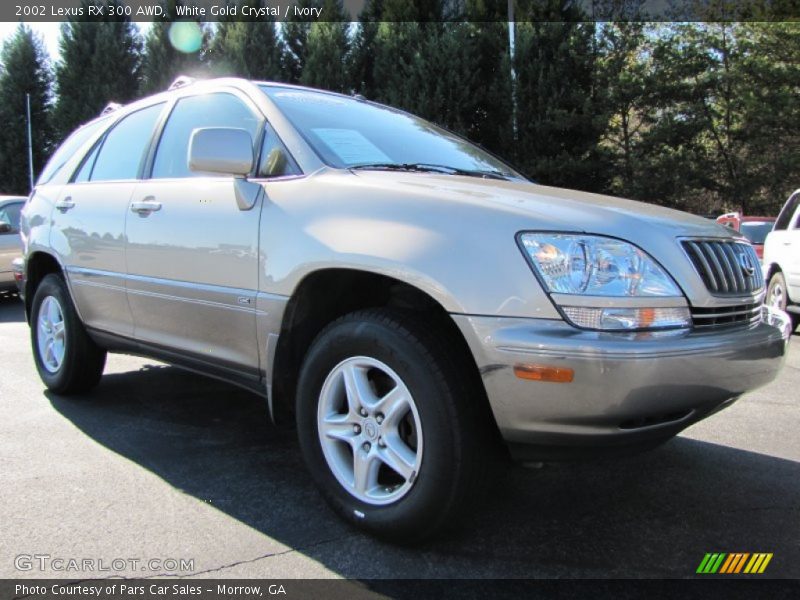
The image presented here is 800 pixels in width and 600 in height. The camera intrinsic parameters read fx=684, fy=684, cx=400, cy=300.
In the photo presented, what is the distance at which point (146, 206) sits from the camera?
11.4ft

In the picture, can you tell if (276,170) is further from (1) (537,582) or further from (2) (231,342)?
(1) (537,582)

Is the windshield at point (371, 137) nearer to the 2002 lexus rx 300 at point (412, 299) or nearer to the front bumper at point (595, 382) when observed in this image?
the 2002 lexus rx 300 at point (412, 299)

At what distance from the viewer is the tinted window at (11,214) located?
985 centimetres

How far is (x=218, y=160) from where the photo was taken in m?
2.85

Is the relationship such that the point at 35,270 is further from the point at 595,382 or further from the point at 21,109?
the point at 21,109

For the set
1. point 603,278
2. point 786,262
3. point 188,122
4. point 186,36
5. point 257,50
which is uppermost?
point 186,36

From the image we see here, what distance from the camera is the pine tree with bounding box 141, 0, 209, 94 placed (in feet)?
91.8

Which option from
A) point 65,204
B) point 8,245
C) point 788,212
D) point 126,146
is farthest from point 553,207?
point 8,245

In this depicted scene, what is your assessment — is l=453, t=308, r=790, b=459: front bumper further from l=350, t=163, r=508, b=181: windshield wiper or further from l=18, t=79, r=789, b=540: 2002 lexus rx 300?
l=350, t=163, r=508, b=181: windshield wiper

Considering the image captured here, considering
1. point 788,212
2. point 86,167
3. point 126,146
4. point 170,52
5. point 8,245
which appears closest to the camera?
point 126,146

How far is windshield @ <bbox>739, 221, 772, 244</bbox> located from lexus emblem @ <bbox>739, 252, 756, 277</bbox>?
1011 cm

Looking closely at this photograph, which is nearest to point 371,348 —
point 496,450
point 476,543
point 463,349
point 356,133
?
point 463,349

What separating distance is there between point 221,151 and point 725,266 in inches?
79.7

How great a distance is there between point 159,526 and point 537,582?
56.2 inches
